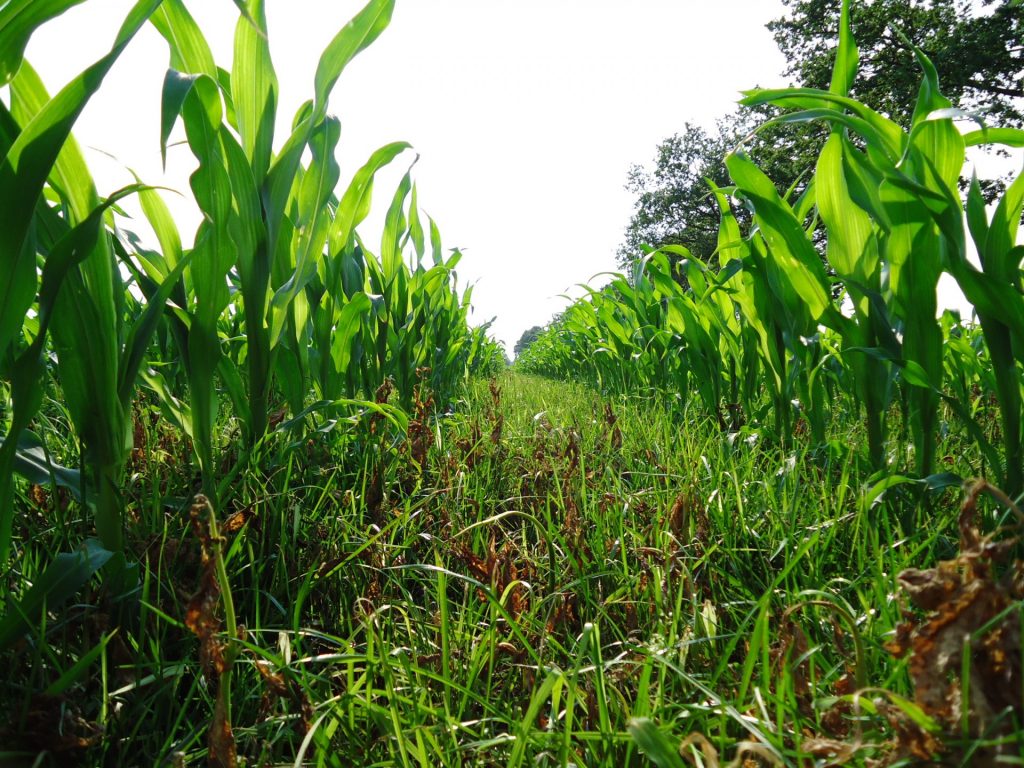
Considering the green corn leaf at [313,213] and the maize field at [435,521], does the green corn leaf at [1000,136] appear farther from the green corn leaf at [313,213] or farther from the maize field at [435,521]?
the green corn leaf at [313,213]

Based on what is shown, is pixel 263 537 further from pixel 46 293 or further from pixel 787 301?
pixel 787 301

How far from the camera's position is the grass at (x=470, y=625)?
57 cm

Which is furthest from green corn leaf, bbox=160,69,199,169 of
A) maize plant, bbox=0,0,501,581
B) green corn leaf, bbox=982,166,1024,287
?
green corn leaf, bbox=982,166,1024,287

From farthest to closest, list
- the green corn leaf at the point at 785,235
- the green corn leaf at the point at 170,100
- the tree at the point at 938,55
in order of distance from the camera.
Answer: the tree at the point at 938,55 → the green corn leaf at the point at 785,235 → the green corn leaf at the point at 170,100

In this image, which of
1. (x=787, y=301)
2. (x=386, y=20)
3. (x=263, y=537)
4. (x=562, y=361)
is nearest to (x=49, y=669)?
(x=263, y=537)

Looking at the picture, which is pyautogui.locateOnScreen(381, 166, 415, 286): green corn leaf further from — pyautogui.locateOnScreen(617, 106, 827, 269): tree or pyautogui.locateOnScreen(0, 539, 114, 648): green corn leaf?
pyautogui.locateOnScreen(617, 106, 827, 269): tree

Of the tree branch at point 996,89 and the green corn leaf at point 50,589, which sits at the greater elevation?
the tree branch at point 996,89

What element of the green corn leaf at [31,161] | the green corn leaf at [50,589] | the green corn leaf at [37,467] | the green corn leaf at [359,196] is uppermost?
the green corn leaf at [359,196]

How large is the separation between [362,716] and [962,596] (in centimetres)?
54

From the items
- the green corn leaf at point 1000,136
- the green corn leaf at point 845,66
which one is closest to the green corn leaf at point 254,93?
the green corn leaf at point 845,66

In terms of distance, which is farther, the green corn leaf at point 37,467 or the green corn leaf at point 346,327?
the green corn leaf at point 346,327

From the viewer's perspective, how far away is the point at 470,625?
2.72 feet

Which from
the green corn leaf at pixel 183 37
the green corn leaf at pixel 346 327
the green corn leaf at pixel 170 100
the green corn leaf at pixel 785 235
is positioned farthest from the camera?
the green corn leaf at pixel 346 327

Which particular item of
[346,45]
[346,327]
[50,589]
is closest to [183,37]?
[346,45]
